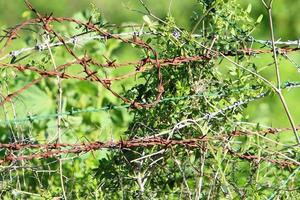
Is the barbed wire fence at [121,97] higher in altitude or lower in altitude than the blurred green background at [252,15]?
lower

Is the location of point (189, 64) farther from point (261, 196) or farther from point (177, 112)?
point (261, 196)

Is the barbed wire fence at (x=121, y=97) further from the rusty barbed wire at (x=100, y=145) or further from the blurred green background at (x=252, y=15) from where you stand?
the blurred green background at (x=252, y=15)

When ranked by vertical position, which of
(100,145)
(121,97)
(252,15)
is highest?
(252,15)

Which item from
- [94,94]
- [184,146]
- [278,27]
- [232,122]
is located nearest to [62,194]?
[184,146]

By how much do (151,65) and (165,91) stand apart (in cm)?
16

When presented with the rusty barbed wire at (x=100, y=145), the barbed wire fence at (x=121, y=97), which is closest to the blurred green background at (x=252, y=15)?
the barbed wire fence at (x=121, y=97)

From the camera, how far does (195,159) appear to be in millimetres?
4070

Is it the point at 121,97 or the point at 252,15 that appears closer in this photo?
the point at 121,97

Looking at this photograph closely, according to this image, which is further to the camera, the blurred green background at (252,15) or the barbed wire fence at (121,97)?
the blurred green background at (252,15)

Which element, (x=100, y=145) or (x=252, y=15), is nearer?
(x=100, y=145)

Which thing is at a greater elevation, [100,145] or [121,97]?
[121,97]

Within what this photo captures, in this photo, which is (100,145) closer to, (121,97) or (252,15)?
(121,97)

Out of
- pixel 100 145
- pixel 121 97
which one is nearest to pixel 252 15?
pixel 121 97

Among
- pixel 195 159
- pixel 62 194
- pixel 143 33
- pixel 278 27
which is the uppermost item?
pixel 278 27
